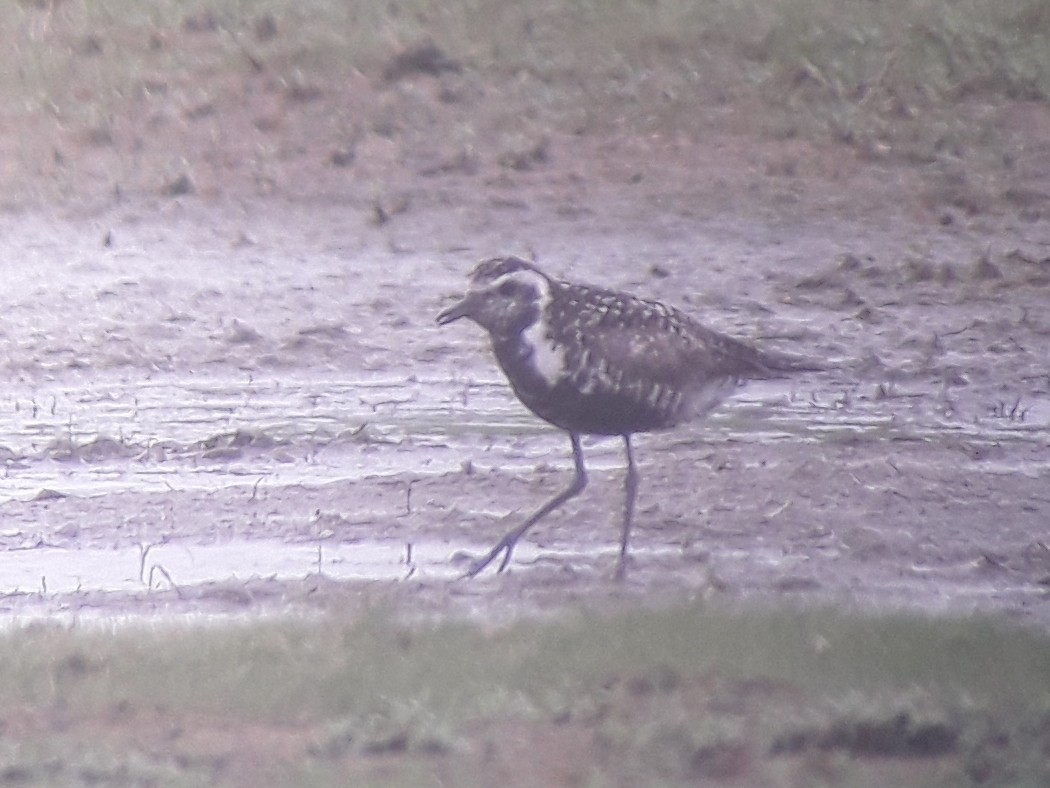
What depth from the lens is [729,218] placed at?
296 centimetres

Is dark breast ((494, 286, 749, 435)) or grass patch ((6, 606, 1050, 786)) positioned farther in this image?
dark breast ((494, 286, 749, 435))

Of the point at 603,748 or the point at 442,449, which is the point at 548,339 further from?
the point at 603,748

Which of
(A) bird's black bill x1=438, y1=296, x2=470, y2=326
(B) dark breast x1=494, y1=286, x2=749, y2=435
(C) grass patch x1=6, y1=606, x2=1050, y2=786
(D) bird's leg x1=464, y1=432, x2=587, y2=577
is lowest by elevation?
(C) grass patch x1=6, y1=606, x2=1050, y2=786

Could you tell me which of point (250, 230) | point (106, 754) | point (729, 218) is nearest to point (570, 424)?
point (729, 218)

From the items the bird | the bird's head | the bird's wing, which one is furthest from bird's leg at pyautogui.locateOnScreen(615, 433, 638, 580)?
the bird's head

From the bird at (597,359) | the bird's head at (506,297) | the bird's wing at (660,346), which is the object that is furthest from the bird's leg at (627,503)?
the bird's head at (506,297)

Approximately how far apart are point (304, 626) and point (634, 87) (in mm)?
932

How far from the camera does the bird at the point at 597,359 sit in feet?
9.52

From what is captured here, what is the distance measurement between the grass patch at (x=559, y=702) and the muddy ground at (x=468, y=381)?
0.18 ft

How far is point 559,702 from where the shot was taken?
2.79 meters

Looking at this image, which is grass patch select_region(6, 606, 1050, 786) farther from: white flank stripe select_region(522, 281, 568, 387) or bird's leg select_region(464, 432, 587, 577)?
white flank stripe select_region(522, 281, 568, 387)

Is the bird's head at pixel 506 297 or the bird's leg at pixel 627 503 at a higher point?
the bird's head at pixel 506 297

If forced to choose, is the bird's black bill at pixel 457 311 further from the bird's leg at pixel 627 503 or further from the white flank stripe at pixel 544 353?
the bird's leg at pixel 627 503

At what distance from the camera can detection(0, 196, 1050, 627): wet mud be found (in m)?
2.89
